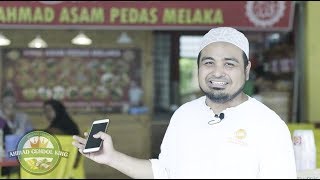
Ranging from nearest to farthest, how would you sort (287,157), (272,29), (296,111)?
(287,157) < (272,29) < (296,111)

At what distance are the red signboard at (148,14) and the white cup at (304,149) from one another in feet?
11.8

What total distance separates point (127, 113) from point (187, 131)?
5937 millimetres

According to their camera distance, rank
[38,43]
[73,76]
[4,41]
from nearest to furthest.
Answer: [4,41] → [38,43] → [73,76]

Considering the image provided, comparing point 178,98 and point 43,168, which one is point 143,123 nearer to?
point 178,98

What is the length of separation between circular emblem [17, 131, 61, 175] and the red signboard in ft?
14.9

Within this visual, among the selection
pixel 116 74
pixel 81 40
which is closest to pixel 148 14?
pixel 81 40

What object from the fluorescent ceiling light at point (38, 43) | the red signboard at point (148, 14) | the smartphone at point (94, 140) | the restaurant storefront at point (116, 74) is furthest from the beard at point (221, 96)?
the fluorescent ceiling light at point (38, 43)

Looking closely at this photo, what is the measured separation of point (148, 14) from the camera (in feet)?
20.7

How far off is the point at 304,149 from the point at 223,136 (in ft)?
3.63

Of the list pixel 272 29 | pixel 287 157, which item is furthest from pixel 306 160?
pixel 272 29

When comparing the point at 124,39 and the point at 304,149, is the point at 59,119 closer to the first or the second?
the point at 124,39

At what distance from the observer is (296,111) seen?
7.12m

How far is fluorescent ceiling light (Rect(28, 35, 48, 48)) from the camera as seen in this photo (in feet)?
24.5

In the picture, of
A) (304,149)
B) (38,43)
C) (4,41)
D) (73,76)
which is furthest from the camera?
(73,76)
